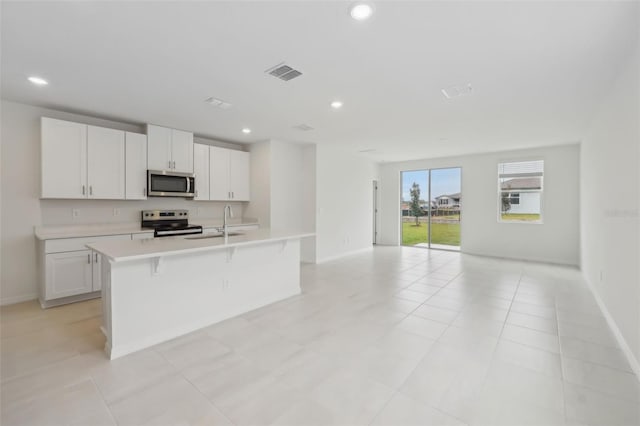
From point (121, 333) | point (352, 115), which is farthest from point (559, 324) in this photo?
point (121, 333)

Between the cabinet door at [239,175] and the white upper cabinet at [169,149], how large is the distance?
0.89 meters

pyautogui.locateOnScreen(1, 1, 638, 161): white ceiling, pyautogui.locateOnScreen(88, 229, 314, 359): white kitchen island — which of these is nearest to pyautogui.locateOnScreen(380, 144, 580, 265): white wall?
pyautogui.locateOnScreen(1, 1, 638, 161): white ceiling

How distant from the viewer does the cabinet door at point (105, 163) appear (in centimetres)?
400

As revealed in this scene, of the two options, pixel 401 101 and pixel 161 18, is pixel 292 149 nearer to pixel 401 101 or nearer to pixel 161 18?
pixel 401 101

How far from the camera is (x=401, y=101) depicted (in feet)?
11.6

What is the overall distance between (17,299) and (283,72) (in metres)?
4.53

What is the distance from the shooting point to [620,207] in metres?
2.73

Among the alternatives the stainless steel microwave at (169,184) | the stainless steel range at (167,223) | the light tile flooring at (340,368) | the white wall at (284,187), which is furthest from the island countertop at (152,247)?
the white wall at (284,187)

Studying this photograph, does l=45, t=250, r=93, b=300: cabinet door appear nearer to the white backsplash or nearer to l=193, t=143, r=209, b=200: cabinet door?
the white backsplash

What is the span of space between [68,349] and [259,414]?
2058mm

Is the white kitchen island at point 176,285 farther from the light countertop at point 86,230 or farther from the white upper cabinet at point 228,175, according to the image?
the white upper cabinet at point 228,175

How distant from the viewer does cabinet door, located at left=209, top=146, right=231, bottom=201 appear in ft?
17.9

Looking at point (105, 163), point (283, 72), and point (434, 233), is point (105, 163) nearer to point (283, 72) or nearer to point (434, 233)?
point (283, 72)

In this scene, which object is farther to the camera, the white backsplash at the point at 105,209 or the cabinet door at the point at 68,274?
the white backsplash at the point at 105,209
